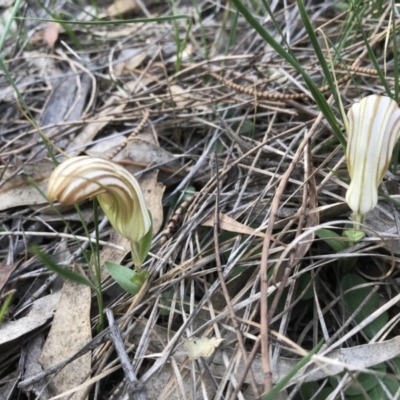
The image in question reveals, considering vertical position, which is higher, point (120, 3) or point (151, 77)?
point (120, 3)

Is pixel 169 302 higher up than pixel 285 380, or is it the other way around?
pixel 285 380

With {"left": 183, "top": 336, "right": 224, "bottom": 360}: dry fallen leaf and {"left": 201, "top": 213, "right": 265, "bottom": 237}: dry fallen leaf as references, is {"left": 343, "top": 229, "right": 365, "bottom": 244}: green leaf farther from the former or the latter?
{"left": 183, "top": 336, "right": 224, "bottom": 360}: dry fallen leaf

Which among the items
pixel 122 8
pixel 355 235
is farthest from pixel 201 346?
pixel 122 8

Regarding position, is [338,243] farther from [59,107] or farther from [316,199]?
[59,107]

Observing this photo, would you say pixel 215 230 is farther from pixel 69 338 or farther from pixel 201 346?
pixel 69 338

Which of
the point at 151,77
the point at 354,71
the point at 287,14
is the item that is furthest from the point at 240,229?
the point at 287,14

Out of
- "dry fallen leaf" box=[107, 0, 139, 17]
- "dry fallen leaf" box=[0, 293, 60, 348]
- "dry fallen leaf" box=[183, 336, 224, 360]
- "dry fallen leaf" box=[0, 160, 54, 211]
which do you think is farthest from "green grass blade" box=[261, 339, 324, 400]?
"dry fallen leaf" box=[107, 0, 139, 17]

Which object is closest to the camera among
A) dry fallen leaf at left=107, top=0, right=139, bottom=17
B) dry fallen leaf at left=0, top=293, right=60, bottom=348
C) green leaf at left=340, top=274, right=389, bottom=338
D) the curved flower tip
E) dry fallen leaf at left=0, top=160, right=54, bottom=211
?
the curved flower tip
